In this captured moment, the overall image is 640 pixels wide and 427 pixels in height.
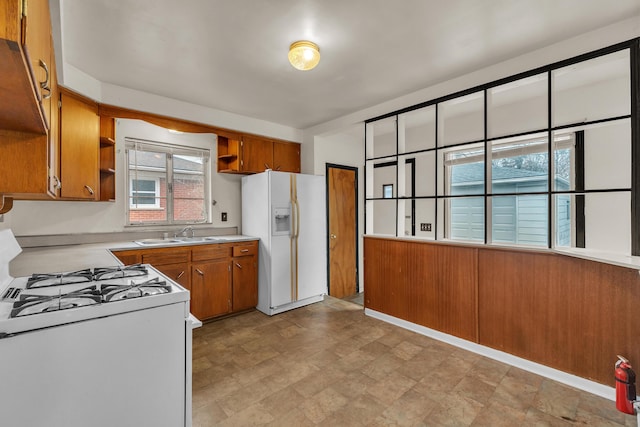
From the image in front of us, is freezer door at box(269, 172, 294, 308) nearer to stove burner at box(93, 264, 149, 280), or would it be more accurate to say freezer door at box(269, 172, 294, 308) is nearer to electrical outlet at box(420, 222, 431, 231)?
electrical outlet at box(420, 222, 431, 231)

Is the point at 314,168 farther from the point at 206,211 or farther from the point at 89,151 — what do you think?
the point at 89,151

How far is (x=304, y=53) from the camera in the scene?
7.37 feet

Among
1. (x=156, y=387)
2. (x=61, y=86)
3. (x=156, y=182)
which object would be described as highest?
(x=61, y=86)

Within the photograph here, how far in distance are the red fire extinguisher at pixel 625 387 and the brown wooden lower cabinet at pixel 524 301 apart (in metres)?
0.19

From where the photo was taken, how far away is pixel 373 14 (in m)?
1.97

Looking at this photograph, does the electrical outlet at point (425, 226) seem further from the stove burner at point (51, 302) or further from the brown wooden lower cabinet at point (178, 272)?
the stove burner at point (51, 302)

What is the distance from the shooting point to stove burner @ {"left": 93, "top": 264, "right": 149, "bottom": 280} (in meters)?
1.57

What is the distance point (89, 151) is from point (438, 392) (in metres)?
3.64

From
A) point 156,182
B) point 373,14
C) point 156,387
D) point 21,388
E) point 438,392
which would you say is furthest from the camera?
point 156,182

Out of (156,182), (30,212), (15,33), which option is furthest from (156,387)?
(156,182)

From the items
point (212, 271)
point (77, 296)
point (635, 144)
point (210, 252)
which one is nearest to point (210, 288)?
point (212, 271)

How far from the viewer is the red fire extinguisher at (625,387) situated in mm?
1789

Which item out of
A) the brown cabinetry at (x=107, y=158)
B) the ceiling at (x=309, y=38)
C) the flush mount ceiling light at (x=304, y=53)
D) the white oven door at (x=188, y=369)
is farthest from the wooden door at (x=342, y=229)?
the white oven door at (x=188, y=369)

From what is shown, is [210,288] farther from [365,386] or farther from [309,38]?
[309,38]
